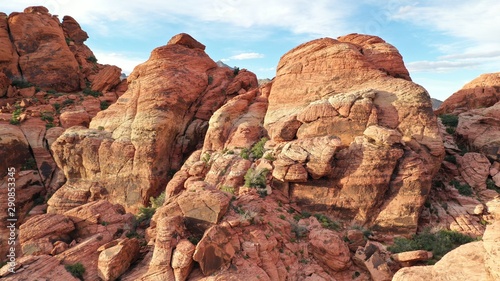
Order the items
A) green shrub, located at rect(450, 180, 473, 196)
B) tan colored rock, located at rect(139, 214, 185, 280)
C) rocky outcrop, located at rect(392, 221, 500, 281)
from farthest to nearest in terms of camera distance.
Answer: green shrub, located at rect(450, 180, 473, 196) → tan colored rock, located at rect(139, 214, 185, 280) → rocky outcrop, located at rect(392, 221, 500, 281)

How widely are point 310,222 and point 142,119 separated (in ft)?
62.2

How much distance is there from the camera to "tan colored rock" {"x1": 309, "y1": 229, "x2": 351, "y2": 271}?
17.7 m

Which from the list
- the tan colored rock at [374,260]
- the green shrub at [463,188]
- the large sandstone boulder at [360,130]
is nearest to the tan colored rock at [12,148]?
the large sandstone boulder at [360,130]

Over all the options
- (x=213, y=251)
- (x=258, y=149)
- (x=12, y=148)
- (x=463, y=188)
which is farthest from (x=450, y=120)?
(x=12, y=148)

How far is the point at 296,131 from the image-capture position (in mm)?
25297

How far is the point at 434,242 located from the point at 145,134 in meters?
24.7

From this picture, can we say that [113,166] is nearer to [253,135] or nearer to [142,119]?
[142,119]

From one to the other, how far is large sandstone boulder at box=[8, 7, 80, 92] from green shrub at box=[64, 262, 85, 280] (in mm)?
35908

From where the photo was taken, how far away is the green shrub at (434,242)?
58.5ft

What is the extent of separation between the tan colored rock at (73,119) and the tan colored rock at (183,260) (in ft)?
88.8

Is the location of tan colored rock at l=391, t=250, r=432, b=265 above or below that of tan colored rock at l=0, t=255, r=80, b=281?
above

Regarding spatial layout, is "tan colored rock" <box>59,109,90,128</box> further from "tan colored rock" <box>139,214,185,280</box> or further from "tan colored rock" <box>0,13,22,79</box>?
"tan colored rock" <box>139,214,185,280</box>

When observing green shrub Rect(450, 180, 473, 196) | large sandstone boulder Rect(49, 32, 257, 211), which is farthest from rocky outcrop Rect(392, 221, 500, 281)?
large sandstone boulder Rect(49, 32, 257, 211)

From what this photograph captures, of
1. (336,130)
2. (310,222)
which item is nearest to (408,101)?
(336,130)
